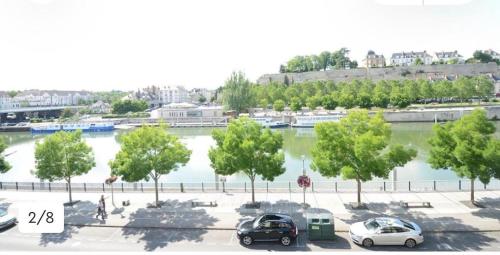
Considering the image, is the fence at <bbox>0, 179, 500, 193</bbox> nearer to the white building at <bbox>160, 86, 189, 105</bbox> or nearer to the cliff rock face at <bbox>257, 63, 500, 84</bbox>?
the cliff rock face at <bbox>257, 63, 500, 84</bbox>

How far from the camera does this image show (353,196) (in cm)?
1923

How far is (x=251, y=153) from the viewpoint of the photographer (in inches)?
711

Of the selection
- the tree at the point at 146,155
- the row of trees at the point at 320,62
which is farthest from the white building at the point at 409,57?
the tree at the point at 146,155

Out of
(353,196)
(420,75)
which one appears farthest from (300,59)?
(353,196)

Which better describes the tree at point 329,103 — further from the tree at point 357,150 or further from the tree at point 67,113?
the tree at point 67,113

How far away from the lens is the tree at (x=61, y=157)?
19875 mm

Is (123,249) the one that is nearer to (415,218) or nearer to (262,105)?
(415,218)

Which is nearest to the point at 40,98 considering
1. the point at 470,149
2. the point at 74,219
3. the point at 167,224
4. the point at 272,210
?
the point at 74,219

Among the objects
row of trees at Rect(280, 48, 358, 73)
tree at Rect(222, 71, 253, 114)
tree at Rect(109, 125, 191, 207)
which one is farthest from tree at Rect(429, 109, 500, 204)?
row of trees at Rect(280, 48, 358, 73)

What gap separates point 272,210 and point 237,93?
73848mm

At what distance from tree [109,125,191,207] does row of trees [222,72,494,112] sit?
6300 centimetres

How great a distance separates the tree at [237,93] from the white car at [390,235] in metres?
77.8

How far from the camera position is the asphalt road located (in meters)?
13.0

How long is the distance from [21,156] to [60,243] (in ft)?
139
